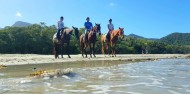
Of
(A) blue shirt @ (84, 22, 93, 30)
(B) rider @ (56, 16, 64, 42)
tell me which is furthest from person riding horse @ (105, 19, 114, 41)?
(B) rider @ (56, 16, 64, 42)

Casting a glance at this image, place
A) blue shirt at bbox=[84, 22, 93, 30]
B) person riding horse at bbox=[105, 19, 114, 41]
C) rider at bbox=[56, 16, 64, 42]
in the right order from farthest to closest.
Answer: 1. person riding horse at bbox=[105, 19, 114, 41]
2. blue shirt at bbox=[84, 22, 93, 30]
3. rider at bbox=[56, 16, 64, 42]

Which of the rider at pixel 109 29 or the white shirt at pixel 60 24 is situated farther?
the rider at pixel 109 29

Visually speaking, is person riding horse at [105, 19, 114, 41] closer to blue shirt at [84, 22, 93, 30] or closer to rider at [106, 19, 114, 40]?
rider at [106, 19, 114, 40]

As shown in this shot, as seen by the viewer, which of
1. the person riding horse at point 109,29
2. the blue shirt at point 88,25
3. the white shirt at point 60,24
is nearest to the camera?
the white shirt at point 60,24

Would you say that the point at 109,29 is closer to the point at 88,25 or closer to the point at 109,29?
the point at 109,29

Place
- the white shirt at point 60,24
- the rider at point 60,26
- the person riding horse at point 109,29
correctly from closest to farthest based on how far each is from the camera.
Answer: the rider at point 60,26 → the white shirt at point 60,24 → the person riding horse at point 109,29

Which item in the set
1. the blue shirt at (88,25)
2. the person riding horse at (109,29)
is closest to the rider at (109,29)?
the person riding horse at (109,29)

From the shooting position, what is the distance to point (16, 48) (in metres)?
52.5

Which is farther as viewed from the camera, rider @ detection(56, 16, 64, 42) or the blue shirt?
the blue shirt

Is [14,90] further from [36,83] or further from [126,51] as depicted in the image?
[126,51]

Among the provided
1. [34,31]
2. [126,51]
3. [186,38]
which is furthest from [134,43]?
[186,38]

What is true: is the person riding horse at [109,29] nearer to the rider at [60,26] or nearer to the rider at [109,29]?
the rider at [109,29]

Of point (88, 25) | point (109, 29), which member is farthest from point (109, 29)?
point (88, 25)

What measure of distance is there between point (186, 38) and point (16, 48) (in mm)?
155356
